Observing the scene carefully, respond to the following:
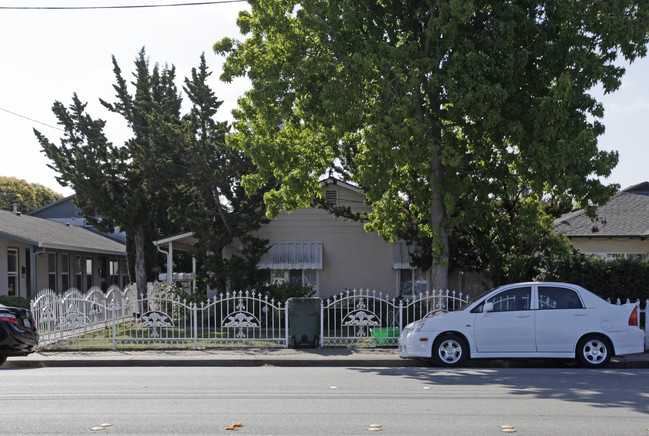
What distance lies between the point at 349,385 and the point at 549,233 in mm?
11323

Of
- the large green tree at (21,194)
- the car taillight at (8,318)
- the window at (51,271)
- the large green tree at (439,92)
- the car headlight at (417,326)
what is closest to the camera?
the car headlight at (417,326)

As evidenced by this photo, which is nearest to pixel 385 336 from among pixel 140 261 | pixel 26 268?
pixel 140 261

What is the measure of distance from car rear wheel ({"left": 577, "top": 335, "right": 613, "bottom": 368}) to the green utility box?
5721 millimetres

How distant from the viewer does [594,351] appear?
12273 mm

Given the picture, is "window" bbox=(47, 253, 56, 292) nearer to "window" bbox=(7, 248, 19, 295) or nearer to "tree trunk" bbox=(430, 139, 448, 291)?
"window" bbox=(7, 248, 19, 295)

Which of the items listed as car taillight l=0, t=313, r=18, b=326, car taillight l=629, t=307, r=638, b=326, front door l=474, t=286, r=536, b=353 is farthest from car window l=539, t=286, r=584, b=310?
car taillight l=0, t=313, r=18, b=326

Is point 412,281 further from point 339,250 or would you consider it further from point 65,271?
point 65,271

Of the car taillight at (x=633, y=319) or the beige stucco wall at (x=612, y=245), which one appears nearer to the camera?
the car taillight at (x=633, y=319)

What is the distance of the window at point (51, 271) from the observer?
25984mm

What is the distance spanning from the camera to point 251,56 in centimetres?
1658

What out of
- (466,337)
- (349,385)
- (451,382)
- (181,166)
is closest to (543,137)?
(466,337)

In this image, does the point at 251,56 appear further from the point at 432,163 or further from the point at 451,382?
the point at 451,382

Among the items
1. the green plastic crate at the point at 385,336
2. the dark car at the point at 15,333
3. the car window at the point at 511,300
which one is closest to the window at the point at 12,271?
the dark car at the point at 15,333

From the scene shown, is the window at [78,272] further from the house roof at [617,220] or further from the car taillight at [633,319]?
the car taillight at [633,319]
